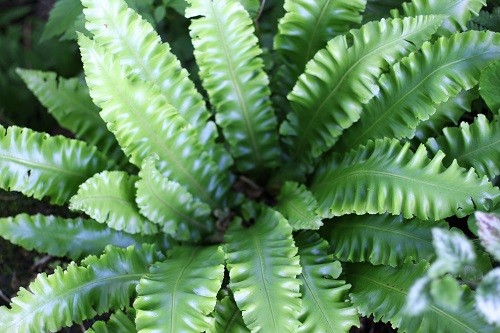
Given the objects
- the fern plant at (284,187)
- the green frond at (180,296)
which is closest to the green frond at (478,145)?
the fern plant at (284,187)

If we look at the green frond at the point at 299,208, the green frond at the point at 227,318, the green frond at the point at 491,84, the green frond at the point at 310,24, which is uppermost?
the green frond at the point at 310,24

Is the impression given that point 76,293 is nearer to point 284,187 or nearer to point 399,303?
point 284,187

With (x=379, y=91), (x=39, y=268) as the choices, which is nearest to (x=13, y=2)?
(x=39, y=268)

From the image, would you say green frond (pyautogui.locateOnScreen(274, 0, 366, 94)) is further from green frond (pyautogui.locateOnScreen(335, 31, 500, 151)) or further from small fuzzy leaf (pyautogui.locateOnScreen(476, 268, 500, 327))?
small fuzzy leaf (pyautogui.locateOnScreen(476, 268, 500, 327))

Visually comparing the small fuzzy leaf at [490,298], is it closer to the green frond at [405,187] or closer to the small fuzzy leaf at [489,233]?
the small fuzzy leaf at [489,233]

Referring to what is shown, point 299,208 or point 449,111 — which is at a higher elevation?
point 449,111

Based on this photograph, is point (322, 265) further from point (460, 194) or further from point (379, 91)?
point (379, 91)

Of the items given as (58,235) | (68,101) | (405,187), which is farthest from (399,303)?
(68,101)
